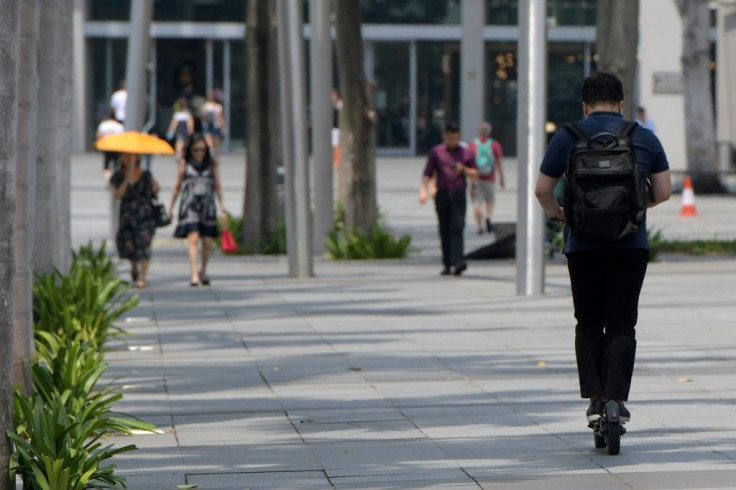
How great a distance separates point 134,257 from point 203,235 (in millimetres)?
725

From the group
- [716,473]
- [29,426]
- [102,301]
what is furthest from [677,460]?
[102,301]

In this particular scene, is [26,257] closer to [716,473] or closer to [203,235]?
[716,473]

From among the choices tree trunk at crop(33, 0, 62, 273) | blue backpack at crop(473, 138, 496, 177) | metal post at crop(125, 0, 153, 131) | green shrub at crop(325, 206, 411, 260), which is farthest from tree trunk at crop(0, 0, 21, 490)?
blue backpack at crop(473, 138, 496, 177)

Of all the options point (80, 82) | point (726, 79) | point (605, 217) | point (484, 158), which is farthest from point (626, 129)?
point (80, 82)

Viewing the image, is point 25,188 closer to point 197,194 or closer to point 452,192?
point 197,194

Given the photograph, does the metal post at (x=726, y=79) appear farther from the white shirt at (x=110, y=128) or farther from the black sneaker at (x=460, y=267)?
the black sneaker at (x=460, y=267)

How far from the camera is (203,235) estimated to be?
1605 cm

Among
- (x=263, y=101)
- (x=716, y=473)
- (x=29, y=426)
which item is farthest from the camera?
(x=263, y=101)

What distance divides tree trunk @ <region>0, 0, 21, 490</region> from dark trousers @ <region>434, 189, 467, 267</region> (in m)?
11.2

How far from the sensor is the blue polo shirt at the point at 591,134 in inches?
286

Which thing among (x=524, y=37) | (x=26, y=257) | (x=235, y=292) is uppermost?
(x=524, y=37)

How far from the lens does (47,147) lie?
1124cm

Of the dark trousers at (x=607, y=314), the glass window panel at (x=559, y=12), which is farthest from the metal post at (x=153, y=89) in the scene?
the dark trousers at (x=607, y=314)

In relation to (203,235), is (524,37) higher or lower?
higher
